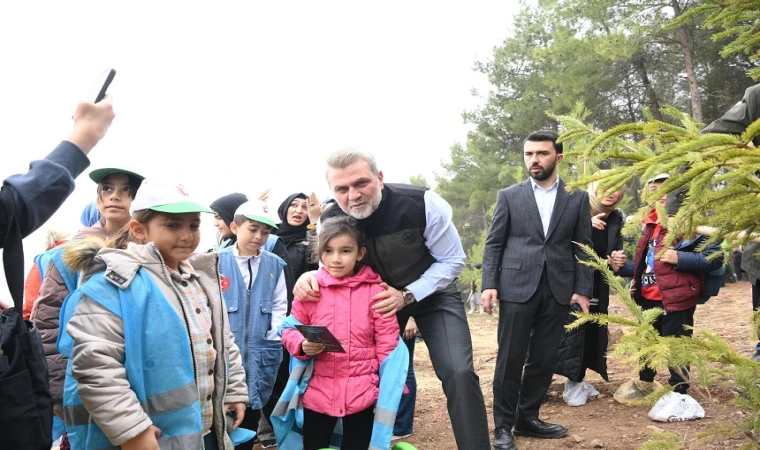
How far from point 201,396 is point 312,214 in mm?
3120

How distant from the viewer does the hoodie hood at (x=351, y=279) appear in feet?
11.7

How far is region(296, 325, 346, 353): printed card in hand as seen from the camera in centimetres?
314

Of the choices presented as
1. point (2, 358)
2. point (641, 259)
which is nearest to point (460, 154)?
point (641, 259)

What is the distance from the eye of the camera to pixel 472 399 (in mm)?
3549

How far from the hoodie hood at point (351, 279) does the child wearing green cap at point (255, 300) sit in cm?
98

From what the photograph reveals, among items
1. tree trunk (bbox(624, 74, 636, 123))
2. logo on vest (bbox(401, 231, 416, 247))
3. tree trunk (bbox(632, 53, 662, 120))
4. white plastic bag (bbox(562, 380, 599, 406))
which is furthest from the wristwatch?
tree trunk (bbox(624, 74, 636, 123))

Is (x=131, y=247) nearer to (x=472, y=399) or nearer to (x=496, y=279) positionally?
(x=472, y=399)

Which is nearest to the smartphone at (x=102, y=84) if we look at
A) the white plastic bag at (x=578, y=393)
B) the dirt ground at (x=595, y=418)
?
the dirt ground at (x=595, y=418)

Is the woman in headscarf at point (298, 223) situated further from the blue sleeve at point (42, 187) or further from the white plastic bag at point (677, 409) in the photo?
the blue sleeve at point (42, 187)

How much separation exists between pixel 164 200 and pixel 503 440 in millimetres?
3024

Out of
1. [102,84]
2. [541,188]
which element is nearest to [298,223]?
[541,188]

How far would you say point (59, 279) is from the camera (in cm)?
317

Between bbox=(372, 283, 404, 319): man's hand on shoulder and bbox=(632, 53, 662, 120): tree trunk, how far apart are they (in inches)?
632

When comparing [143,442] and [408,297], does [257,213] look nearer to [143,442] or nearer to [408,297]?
[408,297]
